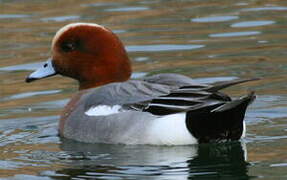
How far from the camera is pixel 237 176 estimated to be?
603 cm

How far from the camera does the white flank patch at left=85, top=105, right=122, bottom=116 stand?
6891mm

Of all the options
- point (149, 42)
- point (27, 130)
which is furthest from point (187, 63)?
point (27, 130)

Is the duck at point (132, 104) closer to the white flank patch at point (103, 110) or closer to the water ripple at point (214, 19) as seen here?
the white flank patch at point (103, 110)

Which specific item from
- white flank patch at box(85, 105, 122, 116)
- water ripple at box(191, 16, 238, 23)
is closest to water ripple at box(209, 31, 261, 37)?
water ripple at box(191, 16, 238, 23)

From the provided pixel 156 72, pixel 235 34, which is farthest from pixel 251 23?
pixel 156 72

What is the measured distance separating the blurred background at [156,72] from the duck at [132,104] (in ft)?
0.31

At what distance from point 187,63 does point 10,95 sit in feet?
6.53

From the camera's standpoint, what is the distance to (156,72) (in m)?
9.62

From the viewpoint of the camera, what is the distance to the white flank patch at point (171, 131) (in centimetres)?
664

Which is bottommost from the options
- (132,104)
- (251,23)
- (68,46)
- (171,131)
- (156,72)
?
(156,72)

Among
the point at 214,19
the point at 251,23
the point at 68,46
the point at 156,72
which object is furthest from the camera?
the point at 214,19

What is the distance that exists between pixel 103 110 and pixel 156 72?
2715mm

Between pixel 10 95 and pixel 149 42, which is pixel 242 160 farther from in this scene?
pixel 149 42

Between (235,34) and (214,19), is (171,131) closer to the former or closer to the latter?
(235,34)
